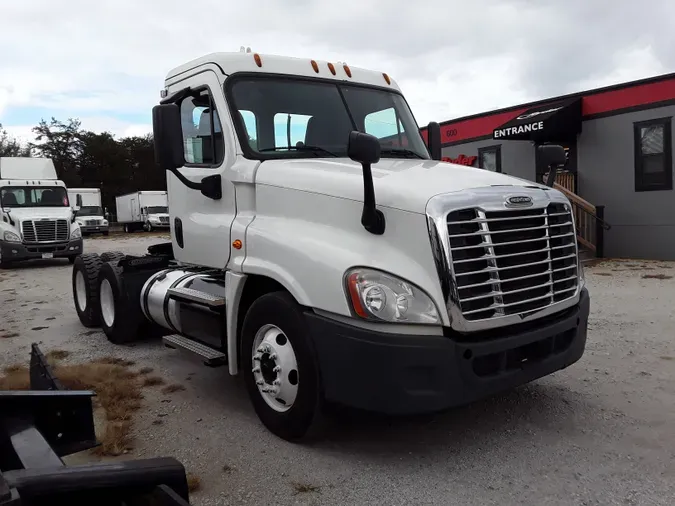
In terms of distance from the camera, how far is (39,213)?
17.0 m

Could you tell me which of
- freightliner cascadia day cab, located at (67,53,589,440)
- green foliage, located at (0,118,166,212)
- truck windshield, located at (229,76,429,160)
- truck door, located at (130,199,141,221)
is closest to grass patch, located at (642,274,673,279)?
freightliner cascadia day cab, located at (67,53,589,440)

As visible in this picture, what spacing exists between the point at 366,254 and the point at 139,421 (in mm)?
2194

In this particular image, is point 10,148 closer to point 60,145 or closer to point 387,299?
point 60,145

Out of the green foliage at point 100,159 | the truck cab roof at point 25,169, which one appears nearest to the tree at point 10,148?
the green foliage at point 100,159

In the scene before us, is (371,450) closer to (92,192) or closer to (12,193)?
(12,193)

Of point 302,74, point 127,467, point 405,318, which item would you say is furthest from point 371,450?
point 302,74

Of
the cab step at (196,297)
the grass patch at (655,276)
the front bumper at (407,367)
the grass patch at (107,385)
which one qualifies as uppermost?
the cab step at (196,297)

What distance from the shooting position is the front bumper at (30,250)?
16.2m

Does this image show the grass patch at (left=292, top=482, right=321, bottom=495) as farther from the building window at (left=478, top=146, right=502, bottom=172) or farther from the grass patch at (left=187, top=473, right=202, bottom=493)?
the building window at (left=478, top=146, right=502, bottom=172)

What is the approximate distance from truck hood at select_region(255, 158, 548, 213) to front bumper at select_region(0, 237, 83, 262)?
47.4 ft

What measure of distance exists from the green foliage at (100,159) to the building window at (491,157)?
4366 centimetres

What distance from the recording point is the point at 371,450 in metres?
3.72

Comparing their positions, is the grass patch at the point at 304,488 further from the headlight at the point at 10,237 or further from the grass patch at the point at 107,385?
the headlight at the point at 10,237

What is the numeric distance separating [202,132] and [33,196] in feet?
49.7
